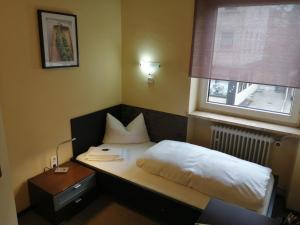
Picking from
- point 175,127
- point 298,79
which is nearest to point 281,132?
point 298,79

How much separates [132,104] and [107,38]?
0.92m

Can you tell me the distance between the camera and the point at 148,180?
2.31 meters

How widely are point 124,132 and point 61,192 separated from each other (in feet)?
3.63

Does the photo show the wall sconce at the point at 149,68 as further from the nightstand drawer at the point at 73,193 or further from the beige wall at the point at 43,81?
the nightstand drawer at the point at 73,193

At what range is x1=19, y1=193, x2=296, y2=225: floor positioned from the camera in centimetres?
228

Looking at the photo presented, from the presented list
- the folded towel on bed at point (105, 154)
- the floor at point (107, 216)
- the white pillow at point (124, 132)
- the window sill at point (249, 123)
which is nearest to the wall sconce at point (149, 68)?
the white pillow at point (124, 132)

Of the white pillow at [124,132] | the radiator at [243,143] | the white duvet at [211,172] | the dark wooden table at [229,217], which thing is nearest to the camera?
the dark wooden table at [229,217]

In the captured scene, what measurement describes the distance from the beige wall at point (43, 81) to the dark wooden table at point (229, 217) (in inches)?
68.7

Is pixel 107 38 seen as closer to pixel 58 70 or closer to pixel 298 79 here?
pixel 58 70

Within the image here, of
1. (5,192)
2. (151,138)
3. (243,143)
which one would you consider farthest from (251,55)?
(5,192)

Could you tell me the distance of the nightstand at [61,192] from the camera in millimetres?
2164

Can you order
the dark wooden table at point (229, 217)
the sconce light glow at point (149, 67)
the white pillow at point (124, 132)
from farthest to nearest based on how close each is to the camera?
the white pillow at point (124, 132) → the sconce light glow at point (149, 67) → the dark wooden table at point (229, 217)

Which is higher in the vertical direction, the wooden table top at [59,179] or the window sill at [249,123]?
the window sill at [249,123]

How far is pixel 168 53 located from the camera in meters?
2.79
